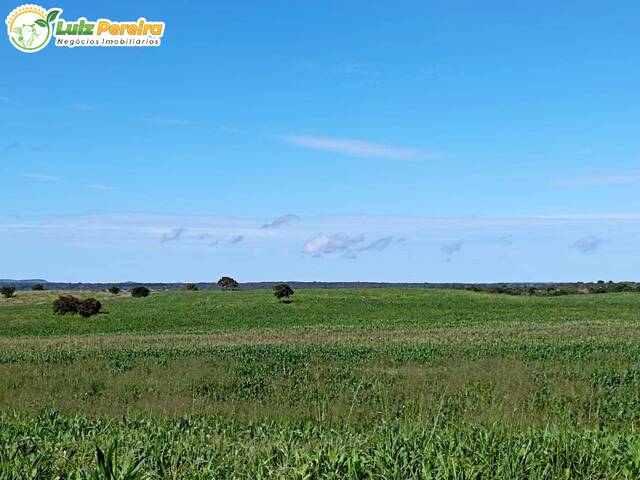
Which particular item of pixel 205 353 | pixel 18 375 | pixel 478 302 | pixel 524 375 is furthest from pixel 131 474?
pixel 478 302

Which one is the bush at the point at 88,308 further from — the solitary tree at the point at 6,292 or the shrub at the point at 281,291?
the solitary tree at the point at 6,292

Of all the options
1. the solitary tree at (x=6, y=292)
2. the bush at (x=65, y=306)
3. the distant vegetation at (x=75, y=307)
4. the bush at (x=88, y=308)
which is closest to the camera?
the bush at (x=88, y=308)

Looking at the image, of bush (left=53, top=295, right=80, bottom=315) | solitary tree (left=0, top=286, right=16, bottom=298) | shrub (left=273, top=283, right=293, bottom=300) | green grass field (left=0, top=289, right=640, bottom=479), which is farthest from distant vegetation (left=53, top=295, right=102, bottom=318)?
solitary tree (left=0, top=286, right=16, bottom=298)

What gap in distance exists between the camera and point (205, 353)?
80.2 feet

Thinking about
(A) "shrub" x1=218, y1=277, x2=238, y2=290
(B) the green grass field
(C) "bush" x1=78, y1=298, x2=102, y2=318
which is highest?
(A) "shrub" x1=218, y1=277, x2=238, y2=290

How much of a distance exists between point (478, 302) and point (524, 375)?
6089 centimetres

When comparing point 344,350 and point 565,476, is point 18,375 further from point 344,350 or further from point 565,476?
point 565,476

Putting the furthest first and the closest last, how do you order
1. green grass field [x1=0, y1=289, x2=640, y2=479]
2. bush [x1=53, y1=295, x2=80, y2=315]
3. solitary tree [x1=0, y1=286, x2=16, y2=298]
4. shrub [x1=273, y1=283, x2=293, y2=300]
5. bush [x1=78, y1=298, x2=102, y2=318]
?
solitary tree [x1=0, y1=286, x2=16, y2=298], shrub [x1=273, y1=283, x2=293, y2=300], bush [x1=53, y1=295, x2=80, y2=315], bush [x1=78, y1=298, x2=102, y2=318], green grass field [x1=0, y1=289, x2=640, y2=479]

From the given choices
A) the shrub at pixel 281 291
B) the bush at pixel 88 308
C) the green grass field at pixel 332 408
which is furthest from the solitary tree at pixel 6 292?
the green grass field at pixel 332 408

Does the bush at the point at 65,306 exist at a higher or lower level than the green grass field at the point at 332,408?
lower

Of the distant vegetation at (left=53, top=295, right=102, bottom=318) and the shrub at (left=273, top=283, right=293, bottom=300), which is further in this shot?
the shrub at (left=273, top=283, right=293, bottom=300)

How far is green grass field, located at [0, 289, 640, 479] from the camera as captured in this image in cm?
584

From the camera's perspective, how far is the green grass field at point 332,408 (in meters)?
5.84

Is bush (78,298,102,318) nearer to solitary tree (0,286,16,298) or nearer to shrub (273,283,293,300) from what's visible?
shrub (273,283,293,300)
